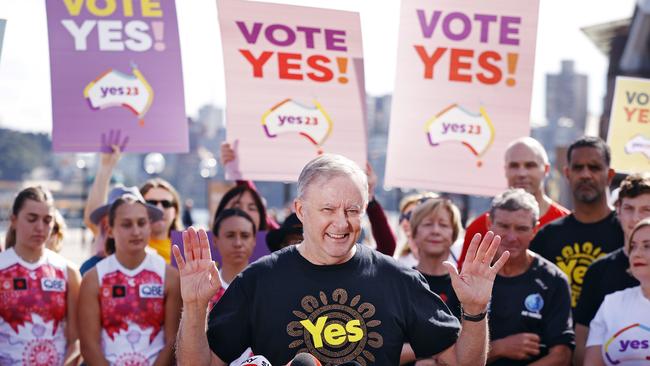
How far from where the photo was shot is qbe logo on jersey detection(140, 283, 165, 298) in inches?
222

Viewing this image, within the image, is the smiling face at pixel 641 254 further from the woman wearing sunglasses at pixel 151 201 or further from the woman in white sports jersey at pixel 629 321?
the woman wearing sunglasses at pixel 151 201

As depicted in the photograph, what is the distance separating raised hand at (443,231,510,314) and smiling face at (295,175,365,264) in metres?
0.42

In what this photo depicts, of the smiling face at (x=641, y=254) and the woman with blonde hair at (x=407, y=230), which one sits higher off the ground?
the smiling face at (x=641, y=254)

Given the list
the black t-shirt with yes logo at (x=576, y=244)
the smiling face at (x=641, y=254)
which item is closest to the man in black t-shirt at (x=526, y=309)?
the smiling face at (x=641, y=254)

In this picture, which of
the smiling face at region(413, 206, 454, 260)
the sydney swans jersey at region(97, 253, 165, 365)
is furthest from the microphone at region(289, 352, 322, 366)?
the smiling face at region(413, 206, 454, 260)

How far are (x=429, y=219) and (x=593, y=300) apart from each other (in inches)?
44.1

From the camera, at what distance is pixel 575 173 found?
597 cm

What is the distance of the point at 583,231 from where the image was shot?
5746mm

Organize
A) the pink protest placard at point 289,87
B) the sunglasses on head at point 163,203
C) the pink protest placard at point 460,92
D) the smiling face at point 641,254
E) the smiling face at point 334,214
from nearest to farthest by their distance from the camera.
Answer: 1. the smiling face at point 334,214
2. the smiling face at point 641,254
3. the pink protest placard at point 289,87
4. the pink protest placard at point 460,92
5. the sunglasses on head at point 163,203

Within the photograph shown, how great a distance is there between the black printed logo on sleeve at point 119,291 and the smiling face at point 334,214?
2254mm

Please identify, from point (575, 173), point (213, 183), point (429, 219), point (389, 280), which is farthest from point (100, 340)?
point (213, 183)

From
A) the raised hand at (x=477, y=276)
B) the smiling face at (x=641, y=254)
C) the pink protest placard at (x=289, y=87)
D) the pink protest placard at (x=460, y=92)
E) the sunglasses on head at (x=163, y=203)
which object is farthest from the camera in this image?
the sunglasses on head at (x=163, y=203)

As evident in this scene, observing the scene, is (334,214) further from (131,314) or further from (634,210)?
(634,210)

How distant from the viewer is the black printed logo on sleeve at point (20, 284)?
5.60m
